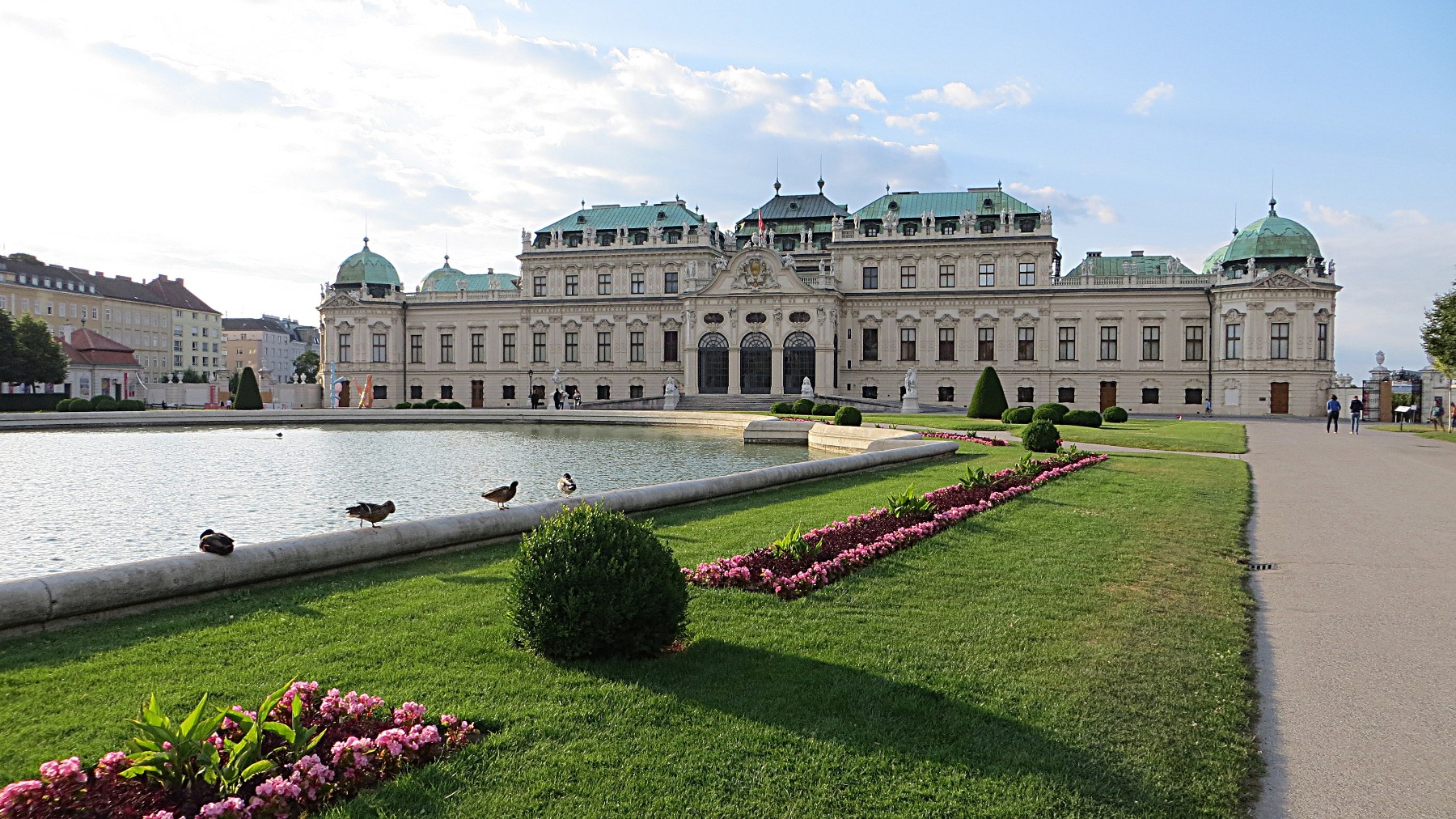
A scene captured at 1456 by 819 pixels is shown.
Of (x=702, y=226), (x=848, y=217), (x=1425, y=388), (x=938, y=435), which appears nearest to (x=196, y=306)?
(x=702, y=226)

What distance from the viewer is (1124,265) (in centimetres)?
6412

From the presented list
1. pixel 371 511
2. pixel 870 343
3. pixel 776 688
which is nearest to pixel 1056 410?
pixel 870 343

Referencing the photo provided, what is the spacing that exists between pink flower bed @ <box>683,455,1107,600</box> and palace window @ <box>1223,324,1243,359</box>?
51829mm

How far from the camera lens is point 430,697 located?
5.75 meters

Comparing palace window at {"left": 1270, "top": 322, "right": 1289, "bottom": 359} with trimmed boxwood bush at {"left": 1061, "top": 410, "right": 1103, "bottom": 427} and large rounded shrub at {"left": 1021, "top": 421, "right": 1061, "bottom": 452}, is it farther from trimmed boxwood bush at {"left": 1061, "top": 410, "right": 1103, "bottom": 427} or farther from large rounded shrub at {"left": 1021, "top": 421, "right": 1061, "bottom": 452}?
large rounded shrub at {"left": 1021, "top": 421, "right": 1061, "bottom": 452}

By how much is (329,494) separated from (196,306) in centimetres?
12787

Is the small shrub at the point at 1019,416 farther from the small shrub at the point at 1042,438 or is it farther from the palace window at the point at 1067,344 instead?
the palace window at the point at 1067,344

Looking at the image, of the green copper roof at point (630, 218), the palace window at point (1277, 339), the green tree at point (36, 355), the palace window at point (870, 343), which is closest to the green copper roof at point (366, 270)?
Result: the green copper roof at point (630, 218)

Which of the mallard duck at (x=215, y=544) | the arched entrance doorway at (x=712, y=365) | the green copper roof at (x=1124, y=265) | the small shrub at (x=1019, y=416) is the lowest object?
the mallard duck at (x=215, y=544)

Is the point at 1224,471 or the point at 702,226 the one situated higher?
the point at 702,226

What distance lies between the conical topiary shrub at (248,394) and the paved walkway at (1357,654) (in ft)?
175

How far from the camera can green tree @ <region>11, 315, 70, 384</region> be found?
65.4m

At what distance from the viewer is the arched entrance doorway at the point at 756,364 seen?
64438 mm

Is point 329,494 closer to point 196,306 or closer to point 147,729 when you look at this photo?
point 147,729
